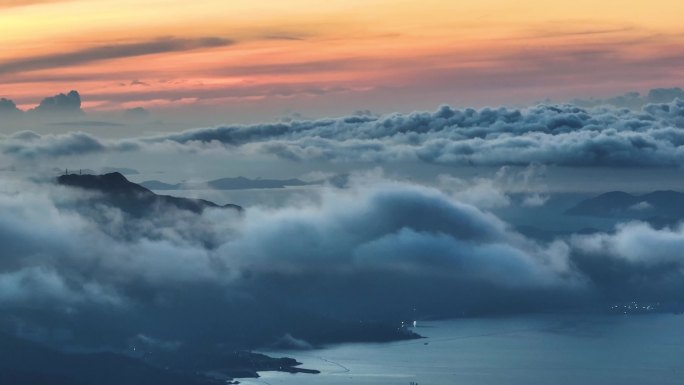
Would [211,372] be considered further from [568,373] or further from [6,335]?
[568,373]

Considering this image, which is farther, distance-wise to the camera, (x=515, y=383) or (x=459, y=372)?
(x=459, y=372)

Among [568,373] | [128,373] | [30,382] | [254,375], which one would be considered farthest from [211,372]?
[568,373]

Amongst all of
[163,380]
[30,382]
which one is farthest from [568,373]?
[30,382]

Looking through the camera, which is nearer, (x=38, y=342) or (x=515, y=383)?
(x=515, y=383)

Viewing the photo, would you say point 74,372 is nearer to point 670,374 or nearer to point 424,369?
point 424,369

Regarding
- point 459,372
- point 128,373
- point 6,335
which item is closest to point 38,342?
point 6,335
